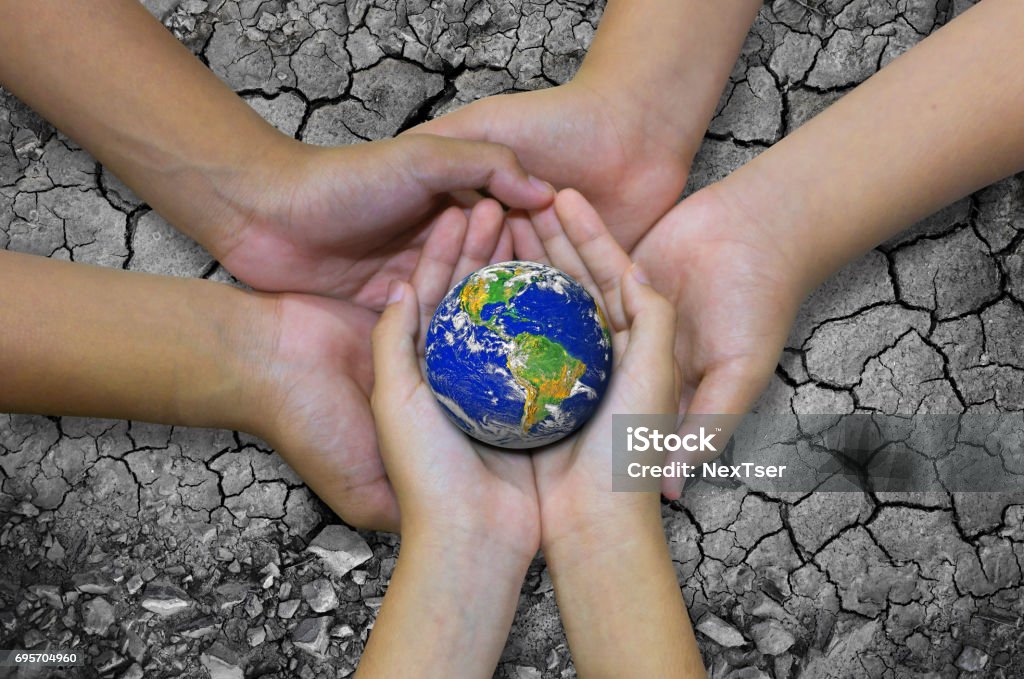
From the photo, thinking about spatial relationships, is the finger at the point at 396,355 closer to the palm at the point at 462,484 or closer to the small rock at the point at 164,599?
the palm at the point at 462,484

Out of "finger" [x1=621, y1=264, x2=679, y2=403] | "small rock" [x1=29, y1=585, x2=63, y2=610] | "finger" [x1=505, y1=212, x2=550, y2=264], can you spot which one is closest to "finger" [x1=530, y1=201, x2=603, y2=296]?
"finger" [x1=505, y1=212, x2=550, y2=264]

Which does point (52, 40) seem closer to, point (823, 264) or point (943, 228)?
point (823, 264)

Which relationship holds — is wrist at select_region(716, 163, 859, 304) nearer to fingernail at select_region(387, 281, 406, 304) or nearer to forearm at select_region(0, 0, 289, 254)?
fingernail at select_region(387, 281, 406, 304)

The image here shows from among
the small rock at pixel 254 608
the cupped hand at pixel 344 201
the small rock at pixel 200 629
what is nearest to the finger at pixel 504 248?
the cupped hand at pixel 344 201

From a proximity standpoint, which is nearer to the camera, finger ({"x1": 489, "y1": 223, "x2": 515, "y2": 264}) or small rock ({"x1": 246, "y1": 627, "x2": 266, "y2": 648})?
finger ({"x1": 489, "y1": 223, "x2": 515, "y2": 264})

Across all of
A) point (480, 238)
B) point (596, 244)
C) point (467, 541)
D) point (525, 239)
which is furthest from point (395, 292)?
point (467, 541)

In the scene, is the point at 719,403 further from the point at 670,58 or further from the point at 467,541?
the point at 670,58
